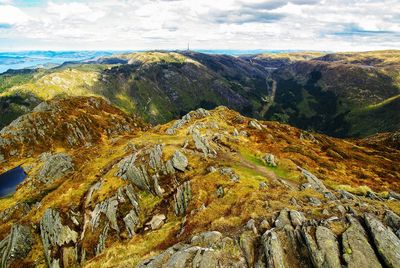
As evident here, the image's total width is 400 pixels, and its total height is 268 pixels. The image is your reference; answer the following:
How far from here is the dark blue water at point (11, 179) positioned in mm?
112906

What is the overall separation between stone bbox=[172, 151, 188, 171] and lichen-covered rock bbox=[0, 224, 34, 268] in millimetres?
33870

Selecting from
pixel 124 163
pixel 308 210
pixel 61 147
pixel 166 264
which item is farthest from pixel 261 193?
pixel 61 147

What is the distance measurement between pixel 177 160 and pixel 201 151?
31.3ft

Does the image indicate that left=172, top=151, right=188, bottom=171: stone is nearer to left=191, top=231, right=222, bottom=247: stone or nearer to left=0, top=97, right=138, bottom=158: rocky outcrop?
left=191, top=231, right=222, bottom=247: stone

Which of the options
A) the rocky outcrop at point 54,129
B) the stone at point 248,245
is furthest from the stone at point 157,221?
the rocky outcrop at point 54,129

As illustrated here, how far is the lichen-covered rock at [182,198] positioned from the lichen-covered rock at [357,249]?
26.7 m

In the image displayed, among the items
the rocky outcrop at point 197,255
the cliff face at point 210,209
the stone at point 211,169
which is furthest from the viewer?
the stone at point 211,169

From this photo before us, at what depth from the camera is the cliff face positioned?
29281mm

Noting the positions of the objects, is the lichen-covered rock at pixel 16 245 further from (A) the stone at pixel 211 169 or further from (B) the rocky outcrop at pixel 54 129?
(B) the rocky outcrop at pixel 54 129

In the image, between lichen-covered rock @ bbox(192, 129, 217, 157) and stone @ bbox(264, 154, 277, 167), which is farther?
lichen-covered rock @ bbox(192, 129, 217, 157)

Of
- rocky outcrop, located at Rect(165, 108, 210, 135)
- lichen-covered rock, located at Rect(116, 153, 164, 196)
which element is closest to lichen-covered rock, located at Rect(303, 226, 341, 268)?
lichen-covered rock, located at Rect(116, 153, 164, 196)

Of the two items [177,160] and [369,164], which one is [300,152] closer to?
[369,164]

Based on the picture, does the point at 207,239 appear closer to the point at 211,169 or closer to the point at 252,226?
the point at 252,226

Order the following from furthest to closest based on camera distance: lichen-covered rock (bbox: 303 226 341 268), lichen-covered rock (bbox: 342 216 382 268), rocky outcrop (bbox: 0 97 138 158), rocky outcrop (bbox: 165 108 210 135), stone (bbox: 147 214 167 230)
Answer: rocky outcrop (bbox: 0 97 138 158) → rocky outcrop (bbox: 165 108 210 135) → stone (bbox: 147 214 167 230) → lichen-covered rock (bbox: 303 226 341 268) → lichen-covered rock (bbox: 342 216 382 268)
